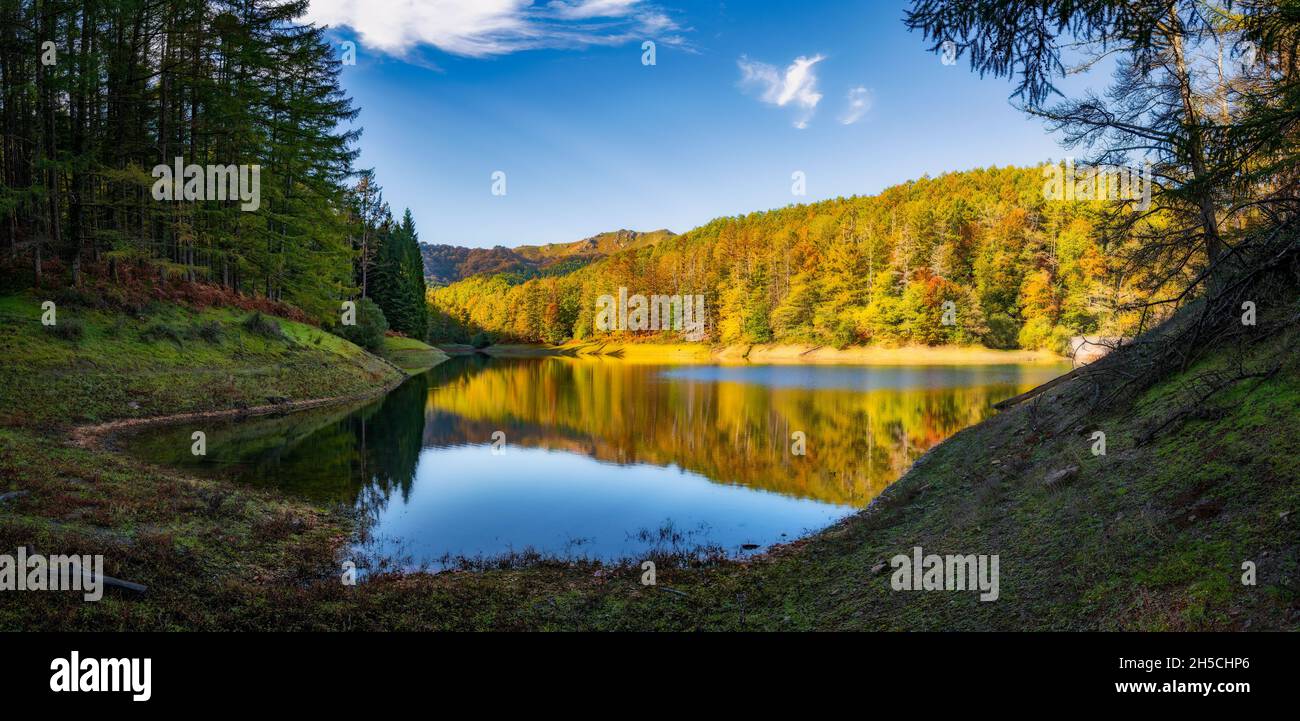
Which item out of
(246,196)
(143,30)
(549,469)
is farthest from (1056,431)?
(143,30)

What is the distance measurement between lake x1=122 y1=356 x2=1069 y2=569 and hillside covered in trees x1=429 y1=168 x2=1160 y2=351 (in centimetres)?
3007

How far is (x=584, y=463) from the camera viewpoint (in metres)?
19.9

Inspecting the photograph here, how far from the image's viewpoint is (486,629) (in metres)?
6.73

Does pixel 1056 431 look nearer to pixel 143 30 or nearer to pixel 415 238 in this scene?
pixel 143 30

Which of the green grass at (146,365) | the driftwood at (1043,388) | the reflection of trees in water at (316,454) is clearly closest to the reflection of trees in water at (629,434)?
the reflection of trees in water at (316,454)

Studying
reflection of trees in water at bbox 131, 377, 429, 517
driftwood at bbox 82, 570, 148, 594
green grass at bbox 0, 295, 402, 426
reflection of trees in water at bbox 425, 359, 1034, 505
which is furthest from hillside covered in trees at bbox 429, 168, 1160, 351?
green grass at bbox 0, 295, 402, 426

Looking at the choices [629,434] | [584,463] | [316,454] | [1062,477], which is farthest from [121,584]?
[629,434]

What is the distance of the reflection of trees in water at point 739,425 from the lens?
1803 cm

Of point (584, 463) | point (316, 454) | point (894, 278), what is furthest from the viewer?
point (894, 278)

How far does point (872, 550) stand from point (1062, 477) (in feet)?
10.1

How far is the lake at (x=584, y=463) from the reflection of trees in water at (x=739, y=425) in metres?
0.11

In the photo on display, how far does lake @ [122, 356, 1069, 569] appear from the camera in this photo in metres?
12.5

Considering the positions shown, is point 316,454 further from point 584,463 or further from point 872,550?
point 872,550
